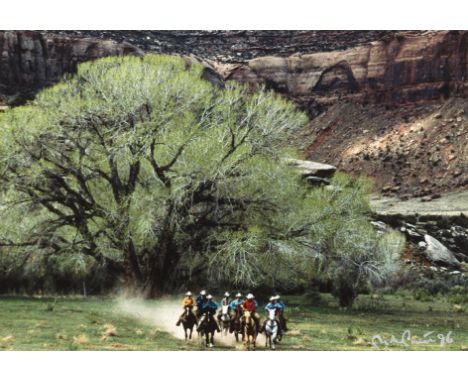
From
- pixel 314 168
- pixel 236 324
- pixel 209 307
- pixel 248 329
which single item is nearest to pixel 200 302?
pixel 209 307

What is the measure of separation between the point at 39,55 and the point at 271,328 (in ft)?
35.1

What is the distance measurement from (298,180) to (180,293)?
198 inches

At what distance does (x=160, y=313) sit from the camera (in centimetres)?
1662

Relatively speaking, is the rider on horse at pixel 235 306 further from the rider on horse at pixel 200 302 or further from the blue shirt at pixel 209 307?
the rider on horse at pixel 200 302

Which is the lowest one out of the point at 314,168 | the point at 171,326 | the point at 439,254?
the point at 171,326

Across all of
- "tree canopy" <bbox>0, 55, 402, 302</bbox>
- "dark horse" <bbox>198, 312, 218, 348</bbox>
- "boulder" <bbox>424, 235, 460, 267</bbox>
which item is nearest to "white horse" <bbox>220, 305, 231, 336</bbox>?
"dark horse" <bbox>198, 312, 218, 348</bbox>

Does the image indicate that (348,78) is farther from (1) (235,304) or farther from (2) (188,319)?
(2) (188,319)

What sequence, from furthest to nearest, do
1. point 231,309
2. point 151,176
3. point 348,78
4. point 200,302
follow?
point 348,78, point 151,176, point 231,309, point 200,302

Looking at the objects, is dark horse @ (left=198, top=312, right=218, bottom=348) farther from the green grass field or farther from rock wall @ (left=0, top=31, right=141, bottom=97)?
rock wall @ (left=0, top=31, right=141, bottom=97)

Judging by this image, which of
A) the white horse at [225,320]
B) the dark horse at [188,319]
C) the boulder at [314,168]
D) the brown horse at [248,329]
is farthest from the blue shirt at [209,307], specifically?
the boulder at [314,168]

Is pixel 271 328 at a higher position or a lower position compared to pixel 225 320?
lower
